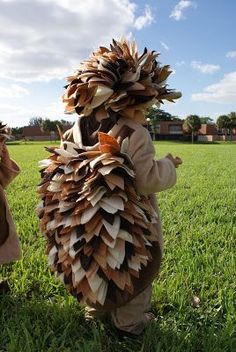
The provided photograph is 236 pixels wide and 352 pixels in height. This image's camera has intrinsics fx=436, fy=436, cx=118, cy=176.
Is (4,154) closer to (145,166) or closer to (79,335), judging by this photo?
(145,166)

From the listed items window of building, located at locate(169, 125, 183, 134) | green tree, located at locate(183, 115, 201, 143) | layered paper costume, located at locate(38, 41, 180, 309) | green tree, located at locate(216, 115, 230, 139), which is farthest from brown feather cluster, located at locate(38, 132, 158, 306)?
window of building, located at locate(169, 125, 183, 134)

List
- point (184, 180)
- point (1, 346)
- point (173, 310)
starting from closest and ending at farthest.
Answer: point (1, 346), point (173, 310), point (184, 180)

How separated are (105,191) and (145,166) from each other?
25cm

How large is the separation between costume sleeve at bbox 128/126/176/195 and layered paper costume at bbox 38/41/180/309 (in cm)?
3

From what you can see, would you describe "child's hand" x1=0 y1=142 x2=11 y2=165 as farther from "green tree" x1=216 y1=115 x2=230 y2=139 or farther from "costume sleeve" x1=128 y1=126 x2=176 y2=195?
"green tree" x1=216 y1=115 x2=230 y2=139

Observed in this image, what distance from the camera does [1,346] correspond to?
97.4 inches

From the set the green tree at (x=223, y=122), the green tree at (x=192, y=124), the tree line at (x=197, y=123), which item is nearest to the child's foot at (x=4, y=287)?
the tree line at (x=197, y=123)

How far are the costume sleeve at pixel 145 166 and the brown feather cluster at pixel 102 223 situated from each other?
0.05 metres

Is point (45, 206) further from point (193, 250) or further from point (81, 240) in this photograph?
point (193, 250)

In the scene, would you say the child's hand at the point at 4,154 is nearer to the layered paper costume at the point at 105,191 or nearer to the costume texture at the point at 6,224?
the costume texture at the point at 6,224

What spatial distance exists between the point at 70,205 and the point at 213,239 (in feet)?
8.01

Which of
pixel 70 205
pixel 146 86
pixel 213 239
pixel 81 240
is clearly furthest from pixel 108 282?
pixel 213 239

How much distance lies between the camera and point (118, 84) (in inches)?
91.2

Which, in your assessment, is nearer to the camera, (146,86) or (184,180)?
(146,86)
